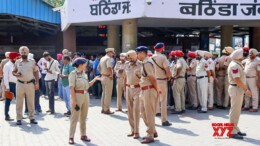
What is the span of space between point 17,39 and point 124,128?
60.0ft

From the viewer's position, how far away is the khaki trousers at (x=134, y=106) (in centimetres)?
749

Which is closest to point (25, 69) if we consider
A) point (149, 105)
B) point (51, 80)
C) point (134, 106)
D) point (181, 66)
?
point (51, 80)

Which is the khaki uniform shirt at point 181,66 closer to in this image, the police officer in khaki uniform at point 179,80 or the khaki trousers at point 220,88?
the police officer in khaki uniform at point 179,80

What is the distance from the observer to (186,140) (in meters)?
7.45

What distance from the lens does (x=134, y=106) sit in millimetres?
7523

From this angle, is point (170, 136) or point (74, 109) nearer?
point (74, 109)

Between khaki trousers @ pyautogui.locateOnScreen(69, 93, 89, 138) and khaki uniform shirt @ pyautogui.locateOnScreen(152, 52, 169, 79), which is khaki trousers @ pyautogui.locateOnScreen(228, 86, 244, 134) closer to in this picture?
khaki uniform shirt @ pyautogui.locateOnScreen(152, 52, 169, 79)

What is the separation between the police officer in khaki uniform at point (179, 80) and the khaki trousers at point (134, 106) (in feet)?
9.67

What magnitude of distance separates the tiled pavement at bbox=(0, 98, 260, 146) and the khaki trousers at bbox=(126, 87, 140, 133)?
0.34 m

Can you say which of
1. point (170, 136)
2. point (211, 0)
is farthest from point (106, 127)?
point (211, 0)

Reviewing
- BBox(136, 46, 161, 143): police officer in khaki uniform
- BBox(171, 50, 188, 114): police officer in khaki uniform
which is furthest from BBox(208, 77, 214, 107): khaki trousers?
BBox(136, 46, 161, 143): police officer in khaki uniform

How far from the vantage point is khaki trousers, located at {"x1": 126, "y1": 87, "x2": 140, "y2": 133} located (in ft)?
24.6

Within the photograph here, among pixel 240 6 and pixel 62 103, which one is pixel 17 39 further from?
pixel 240 6

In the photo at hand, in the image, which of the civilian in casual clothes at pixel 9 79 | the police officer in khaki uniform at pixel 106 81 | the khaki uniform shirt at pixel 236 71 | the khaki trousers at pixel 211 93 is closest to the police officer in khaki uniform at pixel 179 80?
the khaki trousers at pixel 211 93
